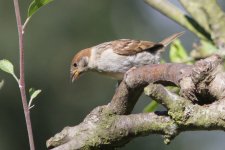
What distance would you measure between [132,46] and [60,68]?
37.0ft

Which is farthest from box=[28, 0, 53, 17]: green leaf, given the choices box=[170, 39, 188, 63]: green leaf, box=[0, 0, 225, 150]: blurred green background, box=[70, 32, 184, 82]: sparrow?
box=[0, 0, 225, 150]: blurred green background

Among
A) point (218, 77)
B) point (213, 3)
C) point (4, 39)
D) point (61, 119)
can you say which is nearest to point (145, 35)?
point (61, 119)

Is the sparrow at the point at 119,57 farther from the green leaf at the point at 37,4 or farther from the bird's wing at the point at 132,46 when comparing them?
the green leaf at the point at 37,4

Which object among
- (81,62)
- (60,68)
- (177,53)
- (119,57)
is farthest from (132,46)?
(60,68)

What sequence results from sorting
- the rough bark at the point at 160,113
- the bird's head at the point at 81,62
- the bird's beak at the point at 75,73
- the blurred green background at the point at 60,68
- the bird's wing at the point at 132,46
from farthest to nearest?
the blurred green background at the point at 60,68, the bird's beak at the point at 75,73, the bird's head at the point at 81,62, the bird's wing at the point at 132,46, the rough bark at the point at 160,113

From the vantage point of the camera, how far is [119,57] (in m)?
5.07

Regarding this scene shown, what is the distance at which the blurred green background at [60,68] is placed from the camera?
50.1ft

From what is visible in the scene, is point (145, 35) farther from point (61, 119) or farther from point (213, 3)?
point (213, 3)

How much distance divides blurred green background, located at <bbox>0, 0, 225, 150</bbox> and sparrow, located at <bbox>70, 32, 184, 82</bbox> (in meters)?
8.80

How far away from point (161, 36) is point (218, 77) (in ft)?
54.1

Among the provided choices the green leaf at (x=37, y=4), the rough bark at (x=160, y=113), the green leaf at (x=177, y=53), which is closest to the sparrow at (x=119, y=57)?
the green leaf at (x=177, y=53)

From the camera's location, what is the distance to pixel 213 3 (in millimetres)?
3059

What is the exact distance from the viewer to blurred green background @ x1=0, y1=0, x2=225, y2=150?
15273mm

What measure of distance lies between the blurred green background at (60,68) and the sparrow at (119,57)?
8.80 metres
